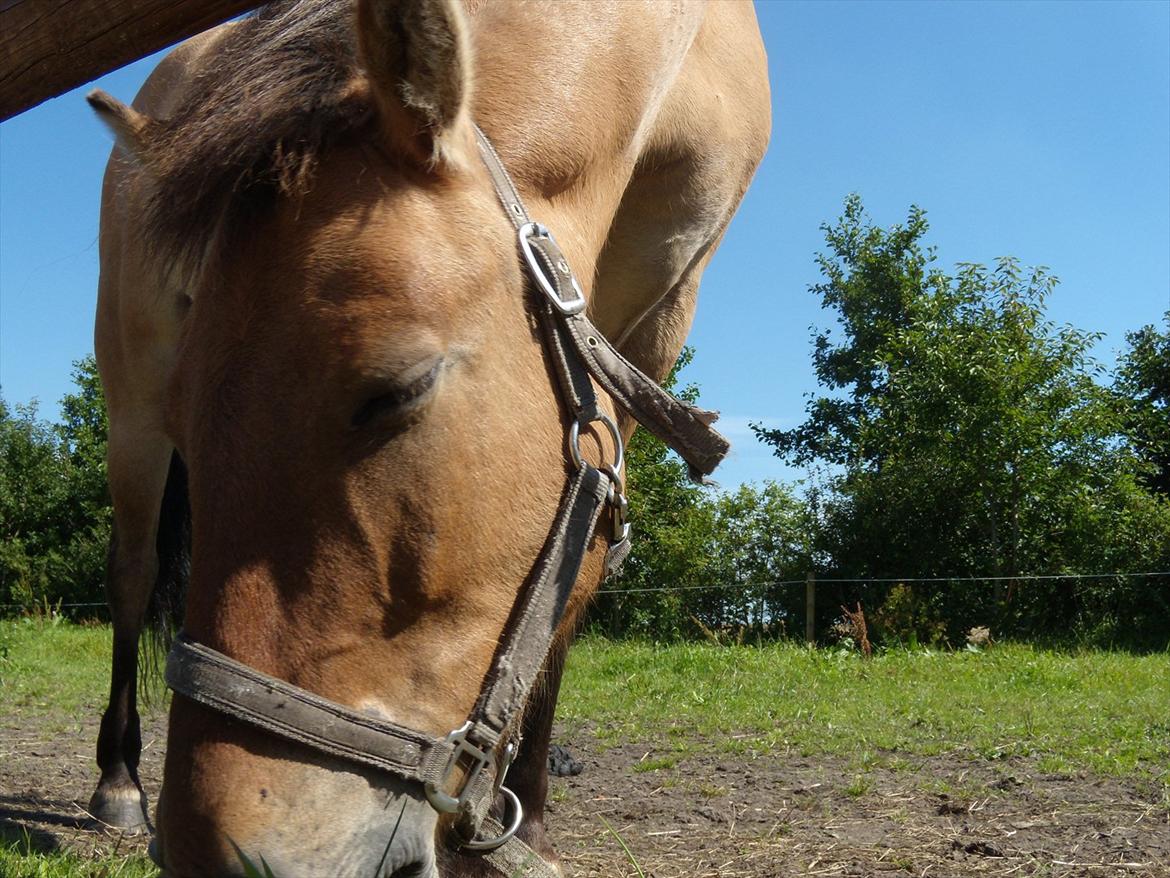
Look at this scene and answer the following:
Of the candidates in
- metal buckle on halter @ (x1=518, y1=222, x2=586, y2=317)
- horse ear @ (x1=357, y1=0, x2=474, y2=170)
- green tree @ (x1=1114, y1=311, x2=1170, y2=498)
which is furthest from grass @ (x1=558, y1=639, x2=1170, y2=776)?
green tree @ (x1=1114, y1=311, x2=1170, y2=498)

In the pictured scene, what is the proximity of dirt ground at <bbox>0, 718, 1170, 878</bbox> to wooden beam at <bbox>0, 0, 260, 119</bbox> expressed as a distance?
7.94 ft

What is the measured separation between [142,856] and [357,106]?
2.41 metres

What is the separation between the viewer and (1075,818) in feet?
12.0

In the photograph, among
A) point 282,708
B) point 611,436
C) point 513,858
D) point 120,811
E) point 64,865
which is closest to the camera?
point 282,708

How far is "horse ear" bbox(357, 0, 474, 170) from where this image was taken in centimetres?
157

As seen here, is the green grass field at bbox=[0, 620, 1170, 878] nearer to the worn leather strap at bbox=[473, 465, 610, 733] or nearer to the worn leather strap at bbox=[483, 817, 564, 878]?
the worn leather strap at bbox=[483, 817, 564, 878]

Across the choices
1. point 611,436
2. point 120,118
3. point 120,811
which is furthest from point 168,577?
point 611,436

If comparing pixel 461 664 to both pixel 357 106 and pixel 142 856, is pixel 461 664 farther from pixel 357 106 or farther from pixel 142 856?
pixel 142 856

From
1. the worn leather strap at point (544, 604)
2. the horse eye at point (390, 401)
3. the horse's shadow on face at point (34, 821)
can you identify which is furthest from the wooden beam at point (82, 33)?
the horse's shadow on face at point (34, 821)

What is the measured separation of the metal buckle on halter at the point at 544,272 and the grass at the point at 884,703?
366 cm

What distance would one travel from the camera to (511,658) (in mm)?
1693

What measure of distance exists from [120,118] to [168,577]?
92.0 inches

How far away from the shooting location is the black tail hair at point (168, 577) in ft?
12.8

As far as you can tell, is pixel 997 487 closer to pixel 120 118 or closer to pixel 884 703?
pixel 884 703
